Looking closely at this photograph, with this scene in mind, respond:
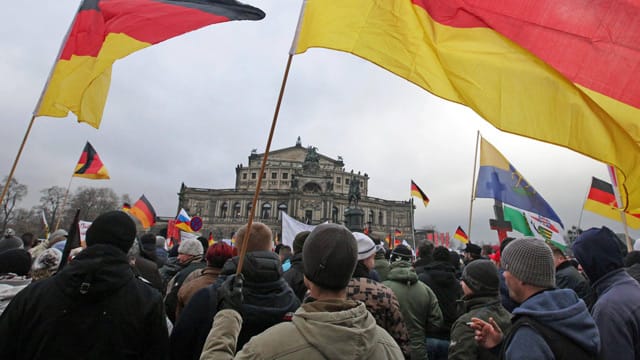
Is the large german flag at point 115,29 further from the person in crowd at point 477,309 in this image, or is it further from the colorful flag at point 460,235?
the colorful flag at point 460,235

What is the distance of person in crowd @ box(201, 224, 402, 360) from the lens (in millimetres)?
1449

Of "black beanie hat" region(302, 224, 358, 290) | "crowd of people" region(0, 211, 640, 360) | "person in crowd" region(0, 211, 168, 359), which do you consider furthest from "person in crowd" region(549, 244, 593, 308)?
"person in crowd" region(0, 211, 168, 359)

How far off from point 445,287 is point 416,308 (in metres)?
0.93

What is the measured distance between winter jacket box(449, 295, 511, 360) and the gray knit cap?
81 cm

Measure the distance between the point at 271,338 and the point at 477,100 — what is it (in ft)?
9.47

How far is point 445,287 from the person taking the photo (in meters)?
4.73

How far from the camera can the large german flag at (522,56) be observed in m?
2.95

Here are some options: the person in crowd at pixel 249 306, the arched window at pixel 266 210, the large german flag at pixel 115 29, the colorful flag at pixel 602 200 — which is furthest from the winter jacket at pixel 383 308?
the arched window at pixel 266 210

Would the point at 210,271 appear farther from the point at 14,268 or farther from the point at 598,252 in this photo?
the point at 598,252

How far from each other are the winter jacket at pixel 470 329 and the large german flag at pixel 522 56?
136 cm

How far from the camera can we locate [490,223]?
9.07m

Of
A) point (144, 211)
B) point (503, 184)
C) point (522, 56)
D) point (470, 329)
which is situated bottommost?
point (470, 329)

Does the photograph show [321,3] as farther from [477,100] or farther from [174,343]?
[174,343]

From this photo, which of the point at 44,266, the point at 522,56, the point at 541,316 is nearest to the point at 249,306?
the point at 541,316
